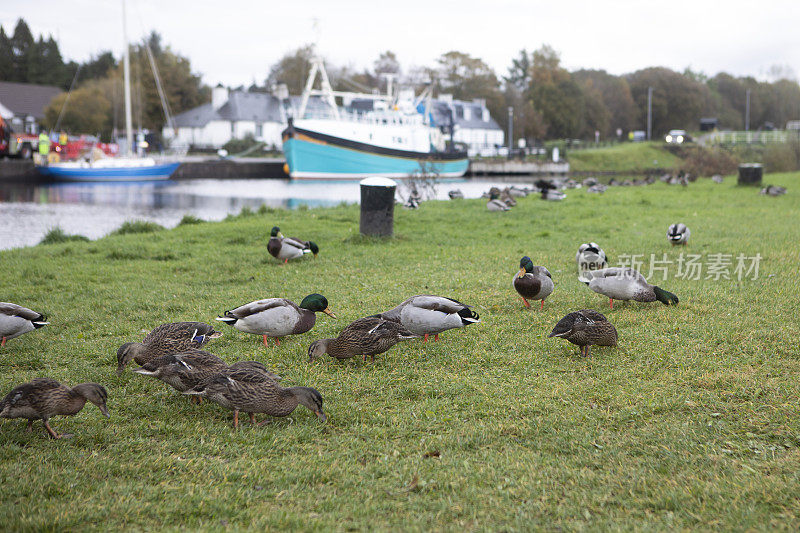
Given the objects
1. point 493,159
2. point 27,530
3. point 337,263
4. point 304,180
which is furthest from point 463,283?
point 493,159

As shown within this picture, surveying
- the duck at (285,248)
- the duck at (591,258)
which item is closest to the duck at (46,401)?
the duck at (285,248)

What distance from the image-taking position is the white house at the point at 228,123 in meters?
70.7

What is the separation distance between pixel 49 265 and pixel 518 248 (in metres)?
8.25

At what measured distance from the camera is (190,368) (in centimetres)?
481

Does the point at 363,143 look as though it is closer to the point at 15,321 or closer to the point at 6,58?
the point at 15,321

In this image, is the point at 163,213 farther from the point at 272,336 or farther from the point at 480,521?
the point at 480,521

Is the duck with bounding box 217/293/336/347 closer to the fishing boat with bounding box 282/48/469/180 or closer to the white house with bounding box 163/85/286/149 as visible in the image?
the fishing boat with bounding box 282/48/469/180

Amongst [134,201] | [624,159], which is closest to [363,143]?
[134,201]

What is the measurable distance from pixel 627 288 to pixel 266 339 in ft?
13.6

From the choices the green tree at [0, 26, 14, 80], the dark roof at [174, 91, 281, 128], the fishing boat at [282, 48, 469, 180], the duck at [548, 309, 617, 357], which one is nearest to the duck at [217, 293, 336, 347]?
the duck at [548, 309, 617, 357]

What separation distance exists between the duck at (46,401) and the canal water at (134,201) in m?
14.0

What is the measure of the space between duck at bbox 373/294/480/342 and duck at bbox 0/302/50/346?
336cm

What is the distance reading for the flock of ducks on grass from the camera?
4.41 meters

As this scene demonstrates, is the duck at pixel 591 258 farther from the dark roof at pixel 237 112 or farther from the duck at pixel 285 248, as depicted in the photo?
the dark roof at pixel 237 112
